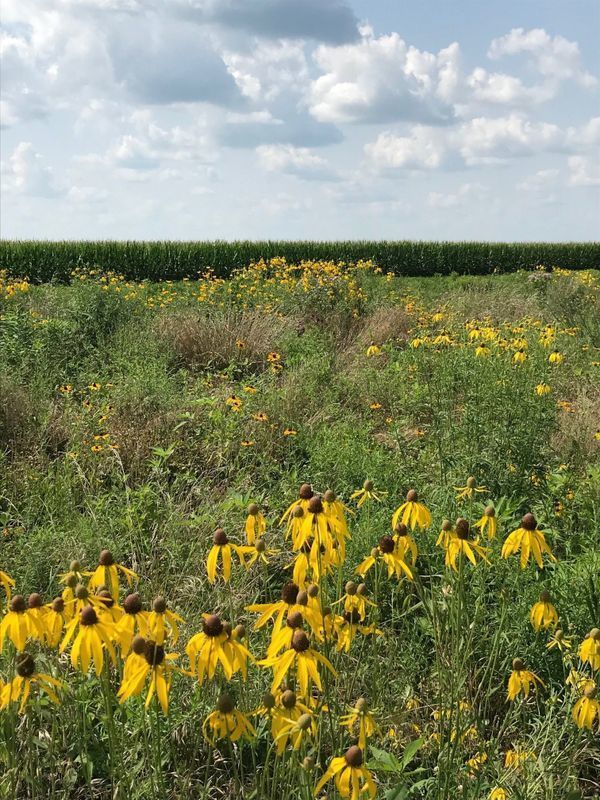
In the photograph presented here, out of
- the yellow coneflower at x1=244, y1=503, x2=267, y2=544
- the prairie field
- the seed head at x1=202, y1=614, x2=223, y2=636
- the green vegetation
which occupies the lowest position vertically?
the prairie field

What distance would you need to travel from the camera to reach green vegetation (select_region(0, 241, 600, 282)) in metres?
21.4

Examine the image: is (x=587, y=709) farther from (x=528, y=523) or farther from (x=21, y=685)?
(x=21, y=685)

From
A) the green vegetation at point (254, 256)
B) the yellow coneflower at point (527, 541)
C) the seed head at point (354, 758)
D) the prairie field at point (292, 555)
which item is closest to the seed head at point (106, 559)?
the prairie field at point (292, 555)

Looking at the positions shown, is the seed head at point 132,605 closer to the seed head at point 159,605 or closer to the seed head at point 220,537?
the seed head at point 159,605

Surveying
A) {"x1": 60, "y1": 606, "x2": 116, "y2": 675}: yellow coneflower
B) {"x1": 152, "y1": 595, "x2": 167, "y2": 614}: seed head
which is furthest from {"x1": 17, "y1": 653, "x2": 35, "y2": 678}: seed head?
{"x1": 152, "y1": 595, "x2": 167, "y2": 614}: seed head

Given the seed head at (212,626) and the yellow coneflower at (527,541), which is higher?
the yellow coneflower at (527,541)

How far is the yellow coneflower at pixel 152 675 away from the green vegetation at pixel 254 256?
49.0 feet

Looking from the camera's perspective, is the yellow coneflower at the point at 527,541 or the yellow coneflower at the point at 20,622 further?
the yellow coneflower at the point at 527,541

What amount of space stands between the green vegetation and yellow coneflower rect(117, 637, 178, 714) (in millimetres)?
14931

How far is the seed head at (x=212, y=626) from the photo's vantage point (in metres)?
1.39

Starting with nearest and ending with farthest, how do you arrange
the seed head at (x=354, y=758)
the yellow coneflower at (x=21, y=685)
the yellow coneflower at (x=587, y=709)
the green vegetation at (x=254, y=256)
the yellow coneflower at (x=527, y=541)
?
the seed head at (x=354, y=758) < the yellow coneflower at (x=21, y=685) < the yellow coneflower at (x=587, y=709) < the yellow coneflower at (x=527, y=541) < the green vegetation at (x=254, y=256)

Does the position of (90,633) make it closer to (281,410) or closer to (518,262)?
(281,410)

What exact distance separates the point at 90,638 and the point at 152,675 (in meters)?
0.14

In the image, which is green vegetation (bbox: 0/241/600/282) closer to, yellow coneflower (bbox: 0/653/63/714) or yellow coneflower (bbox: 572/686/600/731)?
yellow coneflower (bbox: 0/653/63/714)
